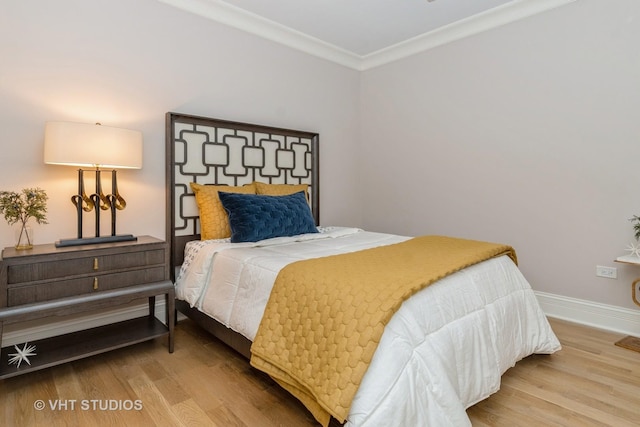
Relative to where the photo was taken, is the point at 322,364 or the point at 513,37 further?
the point at 513,37

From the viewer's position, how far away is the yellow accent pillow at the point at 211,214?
2.74 meters

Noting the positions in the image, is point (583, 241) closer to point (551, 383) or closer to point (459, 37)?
point (551, 383)

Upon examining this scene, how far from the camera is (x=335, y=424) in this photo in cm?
143

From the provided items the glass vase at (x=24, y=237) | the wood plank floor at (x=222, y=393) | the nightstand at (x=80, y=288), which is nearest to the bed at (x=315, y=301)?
the wood plank floor at (x=222, y=393)

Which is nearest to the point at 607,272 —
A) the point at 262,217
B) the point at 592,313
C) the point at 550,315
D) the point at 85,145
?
the point at 592,313

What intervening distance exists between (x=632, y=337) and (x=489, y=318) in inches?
63.9

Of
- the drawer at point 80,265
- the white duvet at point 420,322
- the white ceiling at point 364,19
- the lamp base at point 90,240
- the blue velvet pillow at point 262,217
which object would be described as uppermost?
the white ceiling at point 364,19

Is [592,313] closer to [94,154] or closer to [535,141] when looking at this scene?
[535,141]

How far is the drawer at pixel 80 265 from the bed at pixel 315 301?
1.10 ft

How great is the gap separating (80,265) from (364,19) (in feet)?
9.84

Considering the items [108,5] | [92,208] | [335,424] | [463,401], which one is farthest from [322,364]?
[108,5]

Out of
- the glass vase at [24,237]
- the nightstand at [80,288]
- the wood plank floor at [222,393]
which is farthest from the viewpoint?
the glass vase at [24,237]

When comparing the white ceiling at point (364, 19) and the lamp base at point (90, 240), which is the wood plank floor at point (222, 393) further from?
the white ceiling at point (364, 19)

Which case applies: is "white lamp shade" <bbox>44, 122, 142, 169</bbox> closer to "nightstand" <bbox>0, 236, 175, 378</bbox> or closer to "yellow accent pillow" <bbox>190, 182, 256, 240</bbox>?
"nightstand" <bbox>0, 236, 175, 378</bbox>
